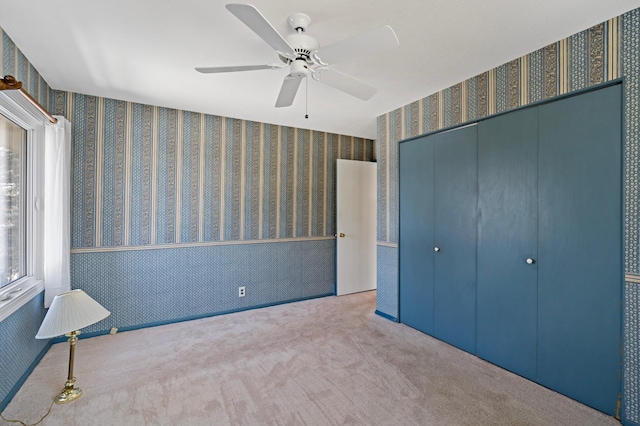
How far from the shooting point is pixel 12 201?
2289 millimetres

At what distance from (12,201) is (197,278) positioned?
1.75m

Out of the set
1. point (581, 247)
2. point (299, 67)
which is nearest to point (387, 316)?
point (581, 247)

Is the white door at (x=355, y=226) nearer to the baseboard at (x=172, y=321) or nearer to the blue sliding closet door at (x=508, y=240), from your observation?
the baseboard at (x=172, y=321)

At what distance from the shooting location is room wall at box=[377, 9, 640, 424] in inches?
69.1

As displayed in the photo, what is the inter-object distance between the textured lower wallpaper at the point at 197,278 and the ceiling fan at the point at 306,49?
91.0 inches

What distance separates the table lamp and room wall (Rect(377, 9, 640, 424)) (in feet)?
10.5

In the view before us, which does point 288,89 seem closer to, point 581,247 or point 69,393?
point 581,247

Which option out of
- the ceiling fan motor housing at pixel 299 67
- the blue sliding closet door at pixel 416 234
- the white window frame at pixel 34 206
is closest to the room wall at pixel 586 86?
the blue sliding closet door at pixel 416 234

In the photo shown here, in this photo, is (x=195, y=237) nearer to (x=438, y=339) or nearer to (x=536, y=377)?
(x=438, y=339)

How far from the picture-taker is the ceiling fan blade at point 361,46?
4.72 feet

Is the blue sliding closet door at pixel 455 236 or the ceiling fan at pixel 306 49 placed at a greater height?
the ceiling fan at pixel 306 49

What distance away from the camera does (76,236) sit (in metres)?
2.99

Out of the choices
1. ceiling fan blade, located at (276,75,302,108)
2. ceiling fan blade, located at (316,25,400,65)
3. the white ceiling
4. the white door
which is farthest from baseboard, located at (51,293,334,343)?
ceiling fan blade, located at (316,25,400,65)

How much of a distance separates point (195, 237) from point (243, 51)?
7.20 feet
